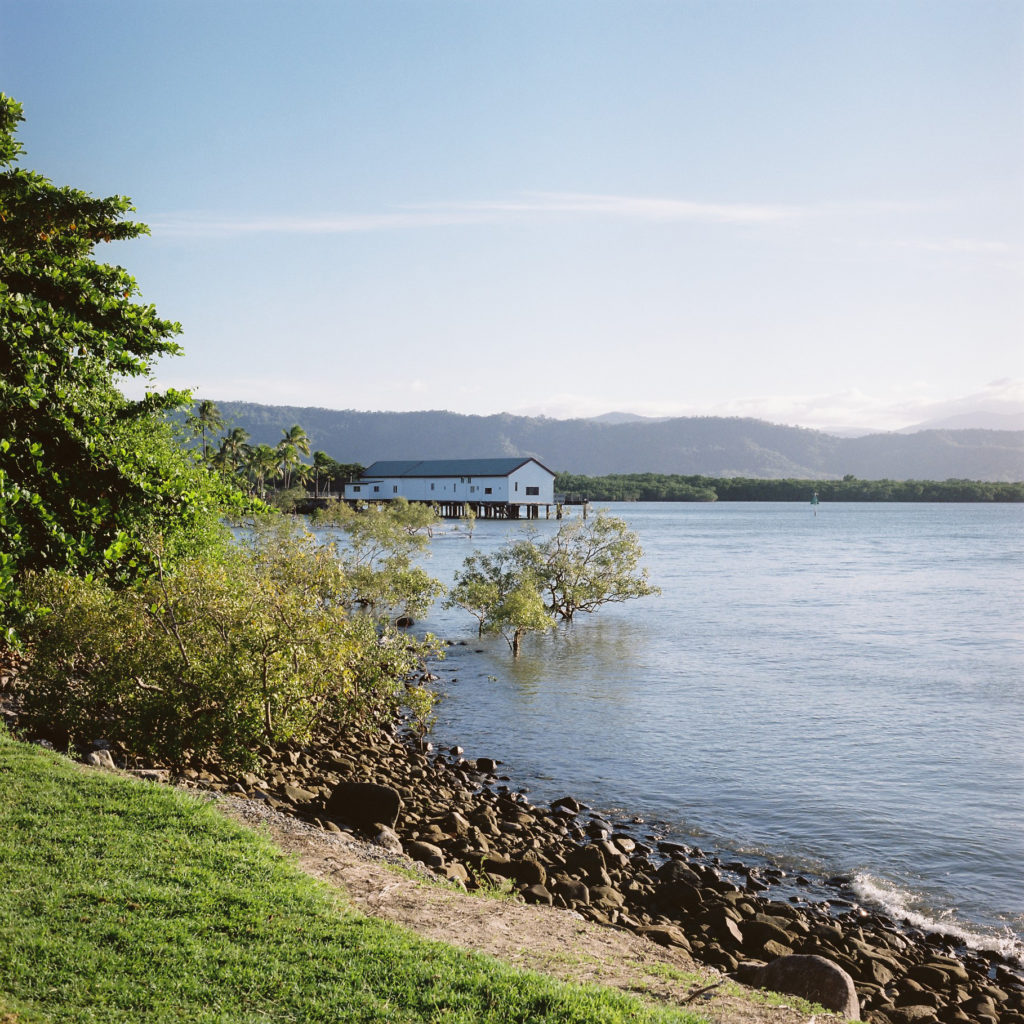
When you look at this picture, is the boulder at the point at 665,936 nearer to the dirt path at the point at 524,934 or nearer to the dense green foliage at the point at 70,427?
the dirt path at the point at 524,934

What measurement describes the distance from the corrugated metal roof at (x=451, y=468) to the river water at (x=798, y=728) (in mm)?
65409

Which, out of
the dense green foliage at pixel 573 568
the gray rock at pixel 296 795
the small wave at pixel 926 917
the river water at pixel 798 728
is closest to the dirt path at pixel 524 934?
the gray rock at pixel 296 795

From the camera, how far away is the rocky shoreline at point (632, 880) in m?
10.7

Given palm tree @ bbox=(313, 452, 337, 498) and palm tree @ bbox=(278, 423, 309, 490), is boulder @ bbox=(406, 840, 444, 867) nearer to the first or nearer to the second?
palm tree @ bbox=(278, 423, 309, 490)

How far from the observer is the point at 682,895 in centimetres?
1261

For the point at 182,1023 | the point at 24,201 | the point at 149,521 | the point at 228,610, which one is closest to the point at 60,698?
the point at 228,610

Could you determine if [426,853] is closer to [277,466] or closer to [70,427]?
[70,427]

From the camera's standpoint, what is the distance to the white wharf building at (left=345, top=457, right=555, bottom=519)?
375ft

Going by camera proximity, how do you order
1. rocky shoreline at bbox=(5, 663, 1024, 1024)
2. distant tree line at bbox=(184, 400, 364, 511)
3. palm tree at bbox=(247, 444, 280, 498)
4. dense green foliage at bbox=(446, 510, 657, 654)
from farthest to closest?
palm tree at bbox=(247, 444, 280, 498)
distant tree line at bbox=(184, 400, 364, 511)
dense green foliage at bbox=(446, 510, 657, 654)
rocky shoreline at bbox=(5, 663, 1024, 1024)

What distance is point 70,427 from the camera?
9.70m

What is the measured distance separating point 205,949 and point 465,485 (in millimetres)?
109834

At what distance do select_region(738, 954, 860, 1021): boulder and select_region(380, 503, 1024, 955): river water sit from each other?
15.4 ft

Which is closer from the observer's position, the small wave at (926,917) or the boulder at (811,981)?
the boulder at (811,981)

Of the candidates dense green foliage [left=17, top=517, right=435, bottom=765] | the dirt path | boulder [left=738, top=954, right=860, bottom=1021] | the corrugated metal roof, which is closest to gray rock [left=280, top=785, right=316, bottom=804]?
dense green foliage [left=17, top=517, right=435, bottom=765]
